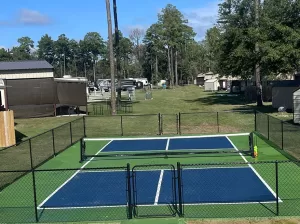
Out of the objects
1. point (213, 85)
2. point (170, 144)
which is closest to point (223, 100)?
point (170, 144)

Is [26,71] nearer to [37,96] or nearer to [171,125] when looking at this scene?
[37,96]

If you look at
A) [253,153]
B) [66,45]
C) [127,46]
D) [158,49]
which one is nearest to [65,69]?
[66,45]

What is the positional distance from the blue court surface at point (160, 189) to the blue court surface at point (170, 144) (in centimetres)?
533

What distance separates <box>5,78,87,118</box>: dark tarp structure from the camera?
1463 inches

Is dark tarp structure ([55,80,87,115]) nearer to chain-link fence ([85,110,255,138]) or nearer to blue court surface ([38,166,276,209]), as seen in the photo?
chain-link fence ([85,110,255,138])

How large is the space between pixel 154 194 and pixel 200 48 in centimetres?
12595

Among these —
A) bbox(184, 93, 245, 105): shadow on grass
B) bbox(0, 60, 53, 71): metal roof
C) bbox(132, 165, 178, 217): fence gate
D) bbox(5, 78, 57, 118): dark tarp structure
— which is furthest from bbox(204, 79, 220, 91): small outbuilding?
bbox(132, 165, 178, 217): fence gate

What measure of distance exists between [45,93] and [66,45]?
15776 centimetres

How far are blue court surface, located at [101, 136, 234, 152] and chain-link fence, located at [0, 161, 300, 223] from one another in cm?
495

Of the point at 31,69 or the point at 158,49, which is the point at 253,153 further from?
the point at 158,49

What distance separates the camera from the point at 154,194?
43.4 ft

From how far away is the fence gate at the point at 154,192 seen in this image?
36.3ft

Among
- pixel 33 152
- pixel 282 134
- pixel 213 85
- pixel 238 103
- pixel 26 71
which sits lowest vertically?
pixel 33 152

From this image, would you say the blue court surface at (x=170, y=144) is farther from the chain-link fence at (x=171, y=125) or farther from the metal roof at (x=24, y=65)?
the metal roof at (x=24, y=65)
